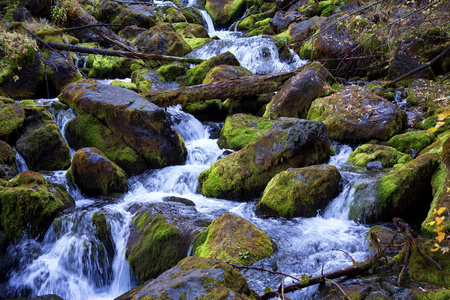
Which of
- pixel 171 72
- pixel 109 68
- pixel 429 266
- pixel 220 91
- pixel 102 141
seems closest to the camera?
pixel 429 266

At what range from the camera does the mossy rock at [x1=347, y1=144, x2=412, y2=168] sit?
24.5 ft

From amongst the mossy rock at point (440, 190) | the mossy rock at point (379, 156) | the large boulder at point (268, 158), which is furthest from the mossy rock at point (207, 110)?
the mossy rock at point (440, 190)

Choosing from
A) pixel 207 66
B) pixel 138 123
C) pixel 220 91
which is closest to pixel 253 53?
pixel 207 66

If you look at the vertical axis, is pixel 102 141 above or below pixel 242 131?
below

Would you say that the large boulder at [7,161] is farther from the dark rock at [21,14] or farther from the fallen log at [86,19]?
the dark rock at [21,14]

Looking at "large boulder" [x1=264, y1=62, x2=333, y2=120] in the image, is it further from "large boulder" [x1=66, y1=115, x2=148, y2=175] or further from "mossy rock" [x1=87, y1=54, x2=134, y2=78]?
"mossy rock" [x1=87, y1=54, x2=134, y2=78]

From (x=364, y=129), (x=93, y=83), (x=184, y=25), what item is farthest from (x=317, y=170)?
(x=184, y=25)

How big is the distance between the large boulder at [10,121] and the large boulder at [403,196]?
8.02 m

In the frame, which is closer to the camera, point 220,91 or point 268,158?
point 268,158

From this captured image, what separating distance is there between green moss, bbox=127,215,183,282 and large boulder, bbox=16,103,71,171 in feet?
14.4

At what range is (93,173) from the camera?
7582 millimetres

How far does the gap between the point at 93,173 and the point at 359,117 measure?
7139 millimetres

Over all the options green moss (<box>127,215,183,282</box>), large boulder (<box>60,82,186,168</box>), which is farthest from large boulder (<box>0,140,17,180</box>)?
green moss (<box>127,215,183,282</box>)

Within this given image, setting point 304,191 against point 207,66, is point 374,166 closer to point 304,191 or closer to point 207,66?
point 304,191
